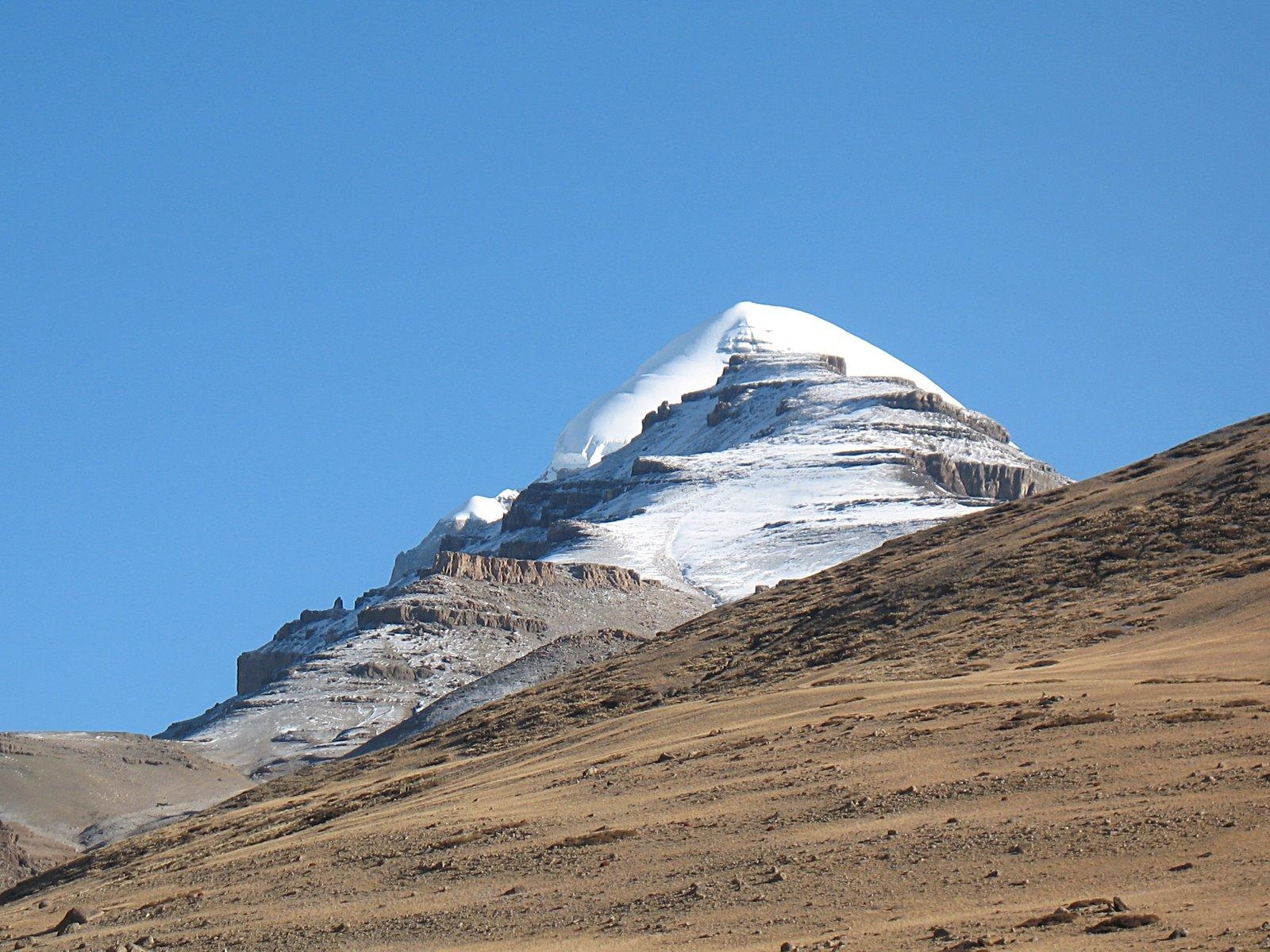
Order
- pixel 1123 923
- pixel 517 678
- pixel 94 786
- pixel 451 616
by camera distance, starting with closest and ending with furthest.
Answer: pixel 1123 923 → pixel 517 678 → pixel 94 786 → pixel 451 616

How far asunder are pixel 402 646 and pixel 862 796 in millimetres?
108068

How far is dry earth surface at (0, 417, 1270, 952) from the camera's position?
19.3 m

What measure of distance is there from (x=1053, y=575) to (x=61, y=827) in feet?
188

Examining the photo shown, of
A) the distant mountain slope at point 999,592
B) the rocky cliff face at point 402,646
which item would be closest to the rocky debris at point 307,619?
the rocky cliff face at point 402,646

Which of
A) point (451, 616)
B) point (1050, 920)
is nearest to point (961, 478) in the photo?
point (451, 616)

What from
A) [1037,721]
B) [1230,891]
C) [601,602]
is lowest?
[1230,891]

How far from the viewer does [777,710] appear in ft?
115

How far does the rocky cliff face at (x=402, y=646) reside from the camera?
114438mm

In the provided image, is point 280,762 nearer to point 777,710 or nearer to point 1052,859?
point 777,710

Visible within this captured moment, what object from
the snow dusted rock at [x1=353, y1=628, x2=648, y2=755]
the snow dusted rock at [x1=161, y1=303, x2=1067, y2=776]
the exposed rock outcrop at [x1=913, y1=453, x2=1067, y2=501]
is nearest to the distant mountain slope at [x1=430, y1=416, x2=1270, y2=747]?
the snow dusted rock at [x1=353, y1=628, x2=648, y2=755]

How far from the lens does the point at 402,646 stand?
429 feet

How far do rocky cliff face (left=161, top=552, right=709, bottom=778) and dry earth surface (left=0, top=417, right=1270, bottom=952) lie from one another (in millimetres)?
61805

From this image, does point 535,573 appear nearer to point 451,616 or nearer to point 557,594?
point 557,594

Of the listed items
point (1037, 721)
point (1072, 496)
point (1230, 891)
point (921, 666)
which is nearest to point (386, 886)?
point (1037, 721)
